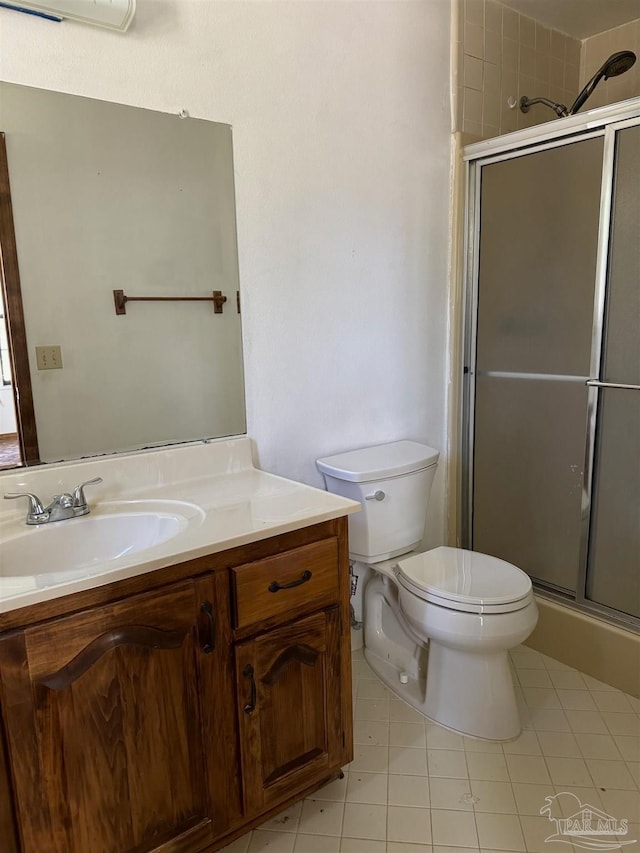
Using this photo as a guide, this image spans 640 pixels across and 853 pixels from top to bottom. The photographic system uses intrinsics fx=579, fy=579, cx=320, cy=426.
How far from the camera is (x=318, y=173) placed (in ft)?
5.90

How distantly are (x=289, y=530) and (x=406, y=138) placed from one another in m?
1.48

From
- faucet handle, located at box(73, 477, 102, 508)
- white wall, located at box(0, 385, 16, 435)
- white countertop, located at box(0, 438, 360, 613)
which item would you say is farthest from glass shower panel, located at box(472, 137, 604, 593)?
white wall, located at box(0, 385, 16, 435)

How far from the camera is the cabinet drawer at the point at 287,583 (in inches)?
48.0

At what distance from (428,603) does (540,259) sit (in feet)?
4.08

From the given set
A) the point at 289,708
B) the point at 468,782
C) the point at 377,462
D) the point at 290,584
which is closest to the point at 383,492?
the point at 377,462

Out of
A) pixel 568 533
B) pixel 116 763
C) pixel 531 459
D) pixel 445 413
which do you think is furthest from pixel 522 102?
pixel 116 763

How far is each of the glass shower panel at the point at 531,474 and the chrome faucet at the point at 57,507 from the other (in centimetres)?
151

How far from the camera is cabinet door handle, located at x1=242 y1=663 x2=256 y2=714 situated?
125 centimetres

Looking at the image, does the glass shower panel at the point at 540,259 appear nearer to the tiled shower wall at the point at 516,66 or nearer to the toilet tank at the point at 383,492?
the tiled shower wall at the point at 516,66

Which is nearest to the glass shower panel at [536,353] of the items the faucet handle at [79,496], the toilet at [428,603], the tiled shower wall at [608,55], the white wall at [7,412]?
the toilet at [428,603]

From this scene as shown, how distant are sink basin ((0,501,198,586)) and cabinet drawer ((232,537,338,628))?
0.19 meters

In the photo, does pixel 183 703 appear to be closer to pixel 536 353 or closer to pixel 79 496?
pixel 79 496

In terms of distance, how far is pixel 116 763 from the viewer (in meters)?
1.08

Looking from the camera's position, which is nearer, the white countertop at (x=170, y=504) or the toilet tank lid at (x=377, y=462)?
the white countertop at (x=170, y=504)
